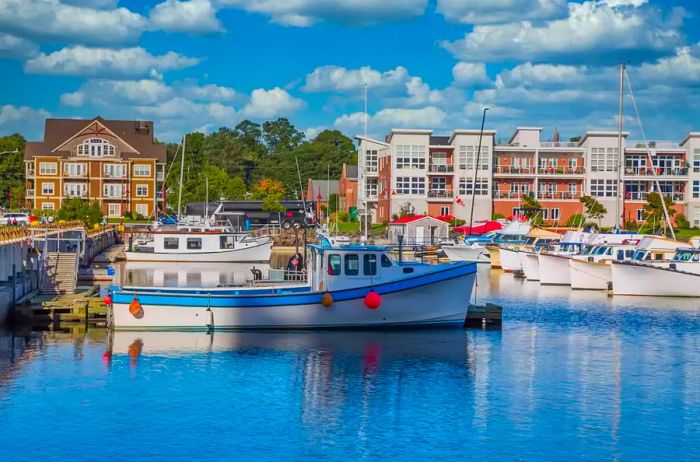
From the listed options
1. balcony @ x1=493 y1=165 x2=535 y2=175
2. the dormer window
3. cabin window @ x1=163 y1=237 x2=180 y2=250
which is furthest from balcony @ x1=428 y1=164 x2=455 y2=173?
the dormer window

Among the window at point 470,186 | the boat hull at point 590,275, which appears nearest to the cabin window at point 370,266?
the boat hull at point 590,275

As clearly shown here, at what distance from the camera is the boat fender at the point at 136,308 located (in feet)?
125

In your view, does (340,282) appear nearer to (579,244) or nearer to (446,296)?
(446,296)

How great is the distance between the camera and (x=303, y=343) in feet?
124

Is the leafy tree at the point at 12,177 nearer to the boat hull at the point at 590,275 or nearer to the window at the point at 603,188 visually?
the window at the point at 603,188

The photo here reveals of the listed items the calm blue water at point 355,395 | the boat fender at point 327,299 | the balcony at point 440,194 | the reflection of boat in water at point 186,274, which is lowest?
the calm blue water at point 355,395

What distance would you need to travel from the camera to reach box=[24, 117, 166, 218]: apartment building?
413 feet

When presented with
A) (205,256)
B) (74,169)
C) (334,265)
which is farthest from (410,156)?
(334,265)

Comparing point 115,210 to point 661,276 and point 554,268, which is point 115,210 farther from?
point 661,276

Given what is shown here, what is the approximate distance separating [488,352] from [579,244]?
103ft

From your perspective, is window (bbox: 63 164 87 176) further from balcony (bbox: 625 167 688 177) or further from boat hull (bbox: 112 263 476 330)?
boat hull (bbox: 112 263 476 330)

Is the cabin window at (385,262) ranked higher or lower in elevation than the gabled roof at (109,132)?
lower

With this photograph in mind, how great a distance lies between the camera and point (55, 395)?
29.7m

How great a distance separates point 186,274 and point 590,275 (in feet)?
86.2
